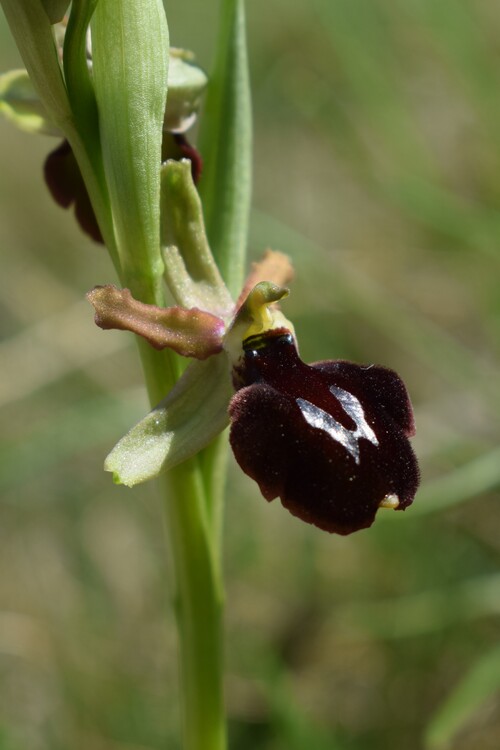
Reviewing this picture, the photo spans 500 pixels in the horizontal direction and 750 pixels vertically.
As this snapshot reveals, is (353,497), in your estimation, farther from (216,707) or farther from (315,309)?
(315,309)

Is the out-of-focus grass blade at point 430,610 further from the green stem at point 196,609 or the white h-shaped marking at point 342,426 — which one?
the white h-shaped marking at point 342,426

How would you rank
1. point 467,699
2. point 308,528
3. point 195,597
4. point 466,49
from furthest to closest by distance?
point 466,49 → point 308,528 → point 467,699 → point 195,597

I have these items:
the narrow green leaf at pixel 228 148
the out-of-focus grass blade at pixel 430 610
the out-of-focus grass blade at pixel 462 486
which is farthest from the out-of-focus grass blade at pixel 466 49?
the narrow green leaf at pixel 228 148

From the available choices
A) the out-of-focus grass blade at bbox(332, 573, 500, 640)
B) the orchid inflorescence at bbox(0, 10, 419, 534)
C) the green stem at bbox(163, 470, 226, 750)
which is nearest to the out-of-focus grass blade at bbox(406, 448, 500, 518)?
the out-of-focus grass blade at bbox(332, 573, 500, 640)

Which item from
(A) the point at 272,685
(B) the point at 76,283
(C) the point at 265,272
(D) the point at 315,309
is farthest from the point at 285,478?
(B) the point at 76,283

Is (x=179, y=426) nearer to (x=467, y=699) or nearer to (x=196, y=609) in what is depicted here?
(x=196, y=609)

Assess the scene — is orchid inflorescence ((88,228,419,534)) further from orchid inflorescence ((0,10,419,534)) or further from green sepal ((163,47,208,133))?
green sepal ((163,47,208,133))

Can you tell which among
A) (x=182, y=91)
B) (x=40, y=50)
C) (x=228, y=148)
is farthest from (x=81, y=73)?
(x=228, y=148)
